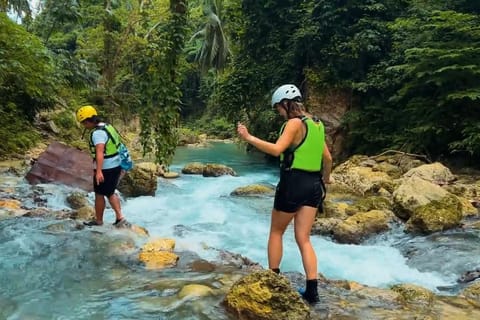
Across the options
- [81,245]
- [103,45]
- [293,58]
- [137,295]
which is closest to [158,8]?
[103,45]

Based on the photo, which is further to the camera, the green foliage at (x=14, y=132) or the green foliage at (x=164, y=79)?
the green foliage at (x=14, y=132)

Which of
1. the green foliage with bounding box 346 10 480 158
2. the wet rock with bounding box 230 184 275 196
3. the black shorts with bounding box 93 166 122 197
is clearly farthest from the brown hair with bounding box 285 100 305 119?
the green foliage with bounding box 346 10 480 158

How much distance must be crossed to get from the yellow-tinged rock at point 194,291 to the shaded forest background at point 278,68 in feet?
11.6

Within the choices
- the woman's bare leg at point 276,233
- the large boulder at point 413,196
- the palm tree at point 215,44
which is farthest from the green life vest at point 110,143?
the palm tree at point 215,44

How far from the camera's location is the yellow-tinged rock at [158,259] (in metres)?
5.02

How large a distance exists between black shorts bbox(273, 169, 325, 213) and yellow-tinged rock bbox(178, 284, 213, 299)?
3.18 ft

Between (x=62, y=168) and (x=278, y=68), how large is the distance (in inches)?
396

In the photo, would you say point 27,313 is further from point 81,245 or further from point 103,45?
point 103,45

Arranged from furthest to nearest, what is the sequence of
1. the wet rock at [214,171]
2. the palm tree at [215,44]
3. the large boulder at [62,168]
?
1. the palm tree at [215,44]
2. the wet rock at [214,171]
3. the large boulder at [62,168]

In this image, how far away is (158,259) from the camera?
202 inches

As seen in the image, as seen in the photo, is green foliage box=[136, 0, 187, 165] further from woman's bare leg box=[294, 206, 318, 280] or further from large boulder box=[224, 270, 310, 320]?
large boulder box=[224, 270, 310, 320]

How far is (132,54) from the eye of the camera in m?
19.3

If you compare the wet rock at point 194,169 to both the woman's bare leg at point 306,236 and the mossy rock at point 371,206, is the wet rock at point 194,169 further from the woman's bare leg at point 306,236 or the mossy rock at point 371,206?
the woman's bare leg at point 306,236

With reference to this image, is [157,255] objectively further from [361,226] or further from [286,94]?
[361,226]
